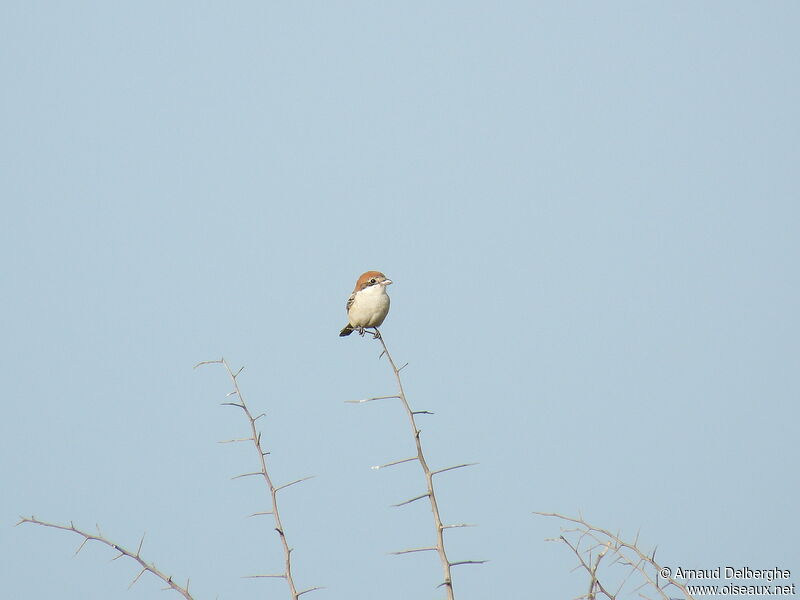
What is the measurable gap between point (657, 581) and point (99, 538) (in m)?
2.08

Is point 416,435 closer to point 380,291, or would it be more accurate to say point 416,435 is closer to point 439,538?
point 439,538

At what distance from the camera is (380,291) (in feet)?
30.5

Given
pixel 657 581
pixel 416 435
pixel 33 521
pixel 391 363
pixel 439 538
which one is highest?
pixel 391 363

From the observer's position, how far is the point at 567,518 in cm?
343

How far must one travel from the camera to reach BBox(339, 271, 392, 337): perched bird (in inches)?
364

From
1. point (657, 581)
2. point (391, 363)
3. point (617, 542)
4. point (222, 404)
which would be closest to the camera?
point (657, 581)

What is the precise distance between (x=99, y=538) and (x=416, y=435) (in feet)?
4.22

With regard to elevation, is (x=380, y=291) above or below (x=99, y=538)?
above

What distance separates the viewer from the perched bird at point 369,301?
30.3ft

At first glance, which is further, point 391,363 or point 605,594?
point 391,363

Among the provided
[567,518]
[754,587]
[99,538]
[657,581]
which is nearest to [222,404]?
[99,538]

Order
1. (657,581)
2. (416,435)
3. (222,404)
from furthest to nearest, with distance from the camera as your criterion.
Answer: (222,404) → (416,435) → (657,581)

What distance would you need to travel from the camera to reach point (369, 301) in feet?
30.4

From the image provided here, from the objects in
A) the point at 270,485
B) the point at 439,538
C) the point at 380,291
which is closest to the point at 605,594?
the point at 439,538
